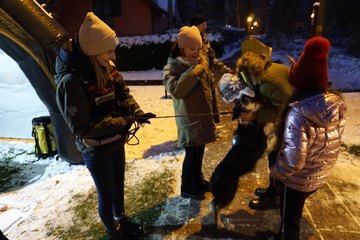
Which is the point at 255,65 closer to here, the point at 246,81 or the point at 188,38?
the point at 246,81

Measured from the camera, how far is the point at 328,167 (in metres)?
2.10

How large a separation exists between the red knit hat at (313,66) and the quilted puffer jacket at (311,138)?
0.29 ft

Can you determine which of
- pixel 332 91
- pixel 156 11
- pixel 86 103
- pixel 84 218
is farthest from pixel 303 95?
pixel 156 11

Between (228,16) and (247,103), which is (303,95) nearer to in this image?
(247,103)

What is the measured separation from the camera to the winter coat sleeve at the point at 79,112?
202 cm

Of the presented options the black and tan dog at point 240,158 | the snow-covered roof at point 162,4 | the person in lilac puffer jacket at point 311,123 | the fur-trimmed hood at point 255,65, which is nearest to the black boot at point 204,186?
the black and tan dog at point 240,158

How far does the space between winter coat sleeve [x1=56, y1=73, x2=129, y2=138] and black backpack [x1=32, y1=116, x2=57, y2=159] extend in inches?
115

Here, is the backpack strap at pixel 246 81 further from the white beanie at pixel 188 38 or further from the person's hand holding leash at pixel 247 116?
the white beanie at pixel 188 38

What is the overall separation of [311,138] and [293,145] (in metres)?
0.13

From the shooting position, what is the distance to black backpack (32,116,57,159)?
15.4ft

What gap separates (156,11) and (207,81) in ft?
64.3

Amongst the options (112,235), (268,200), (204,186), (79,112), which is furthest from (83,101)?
(268,200)

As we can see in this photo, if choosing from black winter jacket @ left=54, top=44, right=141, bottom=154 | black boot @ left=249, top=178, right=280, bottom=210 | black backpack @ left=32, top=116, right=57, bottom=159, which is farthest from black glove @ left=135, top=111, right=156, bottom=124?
black backpack @ left=32, top=116, right=57, bottom=159

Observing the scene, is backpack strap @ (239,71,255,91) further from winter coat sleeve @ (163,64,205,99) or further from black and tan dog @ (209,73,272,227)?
winter coat sleeve @ (163,64,205,99)
